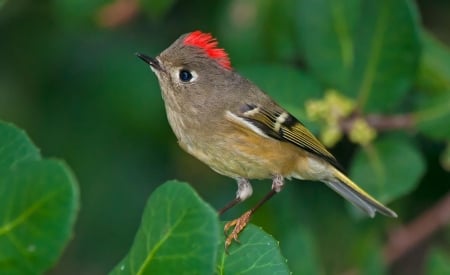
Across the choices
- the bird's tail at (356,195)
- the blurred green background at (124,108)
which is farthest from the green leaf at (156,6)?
the bird's tail at (356,195)

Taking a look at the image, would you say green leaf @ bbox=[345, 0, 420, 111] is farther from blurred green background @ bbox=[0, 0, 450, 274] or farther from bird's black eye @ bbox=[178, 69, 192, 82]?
bird's black eye @ bbox=[178, 69, 192, 82]

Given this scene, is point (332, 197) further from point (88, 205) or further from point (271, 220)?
point (88, 205)

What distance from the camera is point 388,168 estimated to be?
3.78 m

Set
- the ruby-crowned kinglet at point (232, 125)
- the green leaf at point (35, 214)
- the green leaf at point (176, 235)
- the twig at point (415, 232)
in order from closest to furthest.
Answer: the green leaf at point (35, 214) → the green leaf at point (176, 235) → the ruby-crowned kinglet at point (232, 125) → the twig at point (415, 232)

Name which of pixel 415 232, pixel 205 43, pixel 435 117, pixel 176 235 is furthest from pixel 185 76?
pixel 176 235

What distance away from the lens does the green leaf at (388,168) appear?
3684mm

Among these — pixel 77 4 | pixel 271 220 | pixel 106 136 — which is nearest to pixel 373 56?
pixel 271 220

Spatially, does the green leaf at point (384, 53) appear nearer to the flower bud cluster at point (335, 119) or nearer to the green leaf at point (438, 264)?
the flower bud cluster at point (335, 119)

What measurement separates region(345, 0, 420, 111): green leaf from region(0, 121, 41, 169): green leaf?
1823mm

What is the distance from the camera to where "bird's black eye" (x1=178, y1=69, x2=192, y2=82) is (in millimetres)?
3632

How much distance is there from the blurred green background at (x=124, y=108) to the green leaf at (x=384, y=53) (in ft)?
1.55

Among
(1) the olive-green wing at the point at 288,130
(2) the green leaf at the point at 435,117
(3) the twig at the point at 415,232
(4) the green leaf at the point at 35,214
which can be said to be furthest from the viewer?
(3) the twig at the point at 415,232

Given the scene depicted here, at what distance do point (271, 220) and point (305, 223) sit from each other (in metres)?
0.20

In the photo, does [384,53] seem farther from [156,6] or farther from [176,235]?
[176,235]
